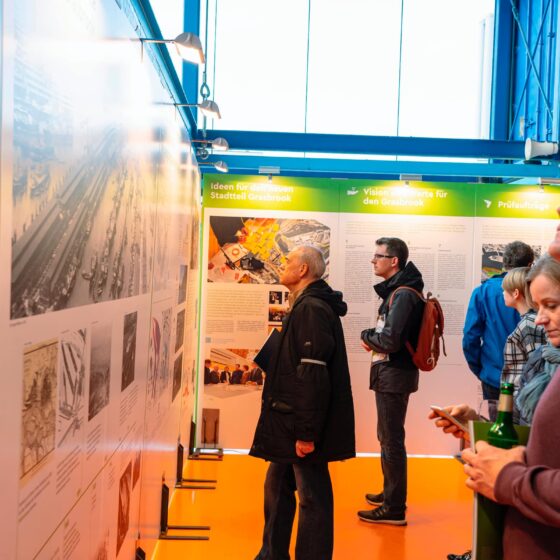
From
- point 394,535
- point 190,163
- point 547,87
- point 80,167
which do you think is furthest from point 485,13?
point 80,167

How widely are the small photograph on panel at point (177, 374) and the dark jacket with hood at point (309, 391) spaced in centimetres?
114

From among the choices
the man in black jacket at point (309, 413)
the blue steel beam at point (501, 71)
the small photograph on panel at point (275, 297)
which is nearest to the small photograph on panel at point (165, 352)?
the man in black jacket at point (309, 413)

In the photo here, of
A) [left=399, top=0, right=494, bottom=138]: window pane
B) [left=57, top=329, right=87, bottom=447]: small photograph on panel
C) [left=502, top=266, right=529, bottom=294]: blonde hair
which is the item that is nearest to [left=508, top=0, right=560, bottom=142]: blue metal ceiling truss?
[left=399, top=0, right=494, bottom=138]: window pane

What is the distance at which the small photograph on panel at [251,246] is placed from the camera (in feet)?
21.7

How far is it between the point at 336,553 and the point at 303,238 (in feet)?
10.6

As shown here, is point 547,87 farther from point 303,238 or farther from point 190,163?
point 190,163

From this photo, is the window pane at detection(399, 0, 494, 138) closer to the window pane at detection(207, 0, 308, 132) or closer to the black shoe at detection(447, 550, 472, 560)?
the window pane at detection(207, 0, 308, 132)

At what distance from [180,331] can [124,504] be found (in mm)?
2077

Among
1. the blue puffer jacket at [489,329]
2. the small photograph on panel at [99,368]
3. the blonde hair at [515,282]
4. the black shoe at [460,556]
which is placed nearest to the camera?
the small photograph on panel at [99,368]

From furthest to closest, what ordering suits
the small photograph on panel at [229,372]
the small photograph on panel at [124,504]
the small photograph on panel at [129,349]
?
the small photograph on panel at [229,372]
the small photograph on panel at [124,504]
the small photograph on panel at [129,349]

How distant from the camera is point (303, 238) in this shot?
22.0 feet

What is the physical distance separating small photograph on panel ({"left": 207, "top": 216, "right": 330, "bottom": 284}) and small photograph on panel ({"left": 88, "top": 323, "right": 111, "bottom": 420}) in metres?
4.44

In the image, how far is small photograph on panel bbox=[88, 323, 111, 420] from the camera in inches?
75.5

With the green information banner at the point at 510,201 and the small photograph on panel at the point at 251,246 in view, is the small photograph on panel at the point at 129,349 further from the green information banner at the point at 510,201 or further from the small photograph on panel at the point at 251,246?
the green information banner at the point at 510,201
